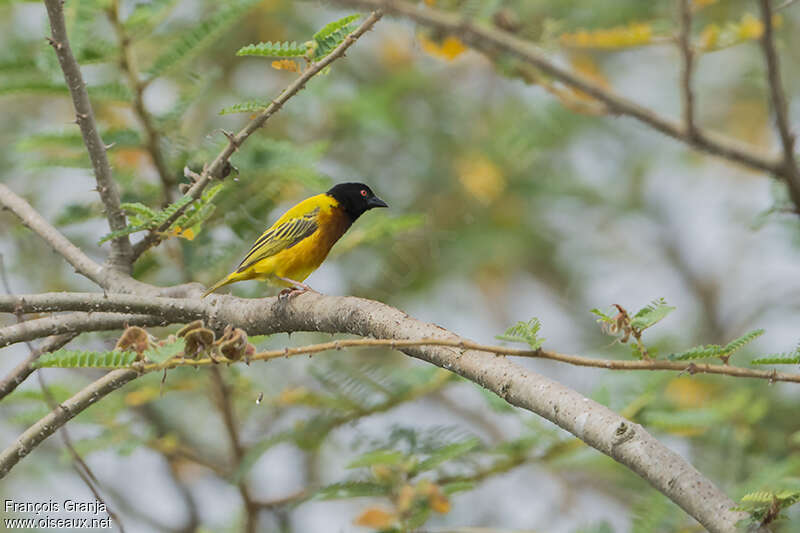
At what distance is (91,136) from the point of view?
10.2 ft

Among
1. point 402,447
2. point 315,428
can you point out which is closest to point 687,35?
point 402,447

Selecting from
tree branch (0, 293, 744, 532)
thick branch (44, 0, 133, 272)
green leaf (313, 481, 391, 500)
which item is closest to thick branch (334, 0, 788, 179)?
thick branch (44, 0, 133, 272)

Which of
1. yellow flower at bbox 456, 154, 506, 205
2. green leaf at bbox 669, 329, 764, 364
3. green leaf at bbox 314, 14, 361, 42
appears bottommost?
green leaf at bbox 669, 329, 764, 364

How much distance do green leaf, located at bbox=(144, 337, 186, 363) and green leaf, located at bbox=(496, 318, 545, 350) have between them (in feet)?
2.75

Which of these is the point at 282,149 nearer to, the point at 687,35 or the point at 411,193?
the point at 687,35

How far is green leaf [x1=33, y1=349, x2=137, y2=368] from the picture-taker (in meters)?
2.30

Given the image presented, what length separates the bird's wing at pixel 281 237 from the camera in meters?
4.80

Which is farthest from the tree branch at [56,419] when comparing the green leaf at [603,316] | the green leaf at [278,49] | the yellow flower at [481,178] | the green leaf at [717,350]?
the yellow flower at [481,178]

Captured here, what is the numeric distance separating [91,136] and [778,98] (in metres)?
2.38

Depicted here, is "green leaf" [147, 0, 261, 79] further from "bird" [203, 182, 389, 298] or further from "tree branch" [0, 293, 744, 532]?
"tree branch" [0, 293, 744, 532]

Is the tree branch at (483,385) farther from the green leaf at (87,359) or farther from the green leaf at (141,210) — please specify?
the green leaf at (141,210)

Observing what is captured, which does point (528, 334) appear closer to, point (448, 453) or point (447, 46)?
point (448, 453)

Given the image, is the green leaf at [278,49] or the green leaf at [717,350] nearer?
the green leaf at [717,350]

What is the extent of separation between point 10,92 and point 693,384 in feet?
19.5
